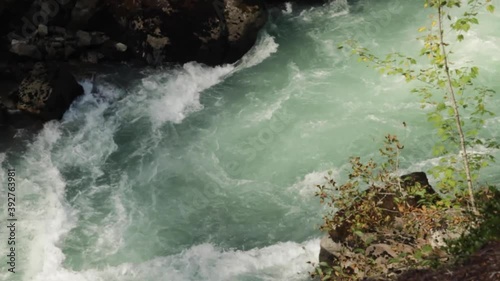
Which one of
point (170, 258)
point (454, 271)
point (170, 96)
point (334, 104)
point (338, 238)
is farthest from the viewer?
point (170, 96)

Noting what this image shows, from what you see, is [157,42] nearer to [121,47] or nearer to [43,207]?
[121,47]

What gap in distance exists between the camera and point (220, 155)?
13.0 meters

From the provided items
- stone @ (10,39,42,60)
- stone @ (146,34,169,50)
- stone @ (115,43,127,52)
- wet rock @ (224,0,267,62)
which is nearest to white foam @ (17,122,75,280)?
stone @ (10,39,42,60)

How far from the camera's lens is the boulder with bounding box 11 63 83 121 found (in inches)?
556

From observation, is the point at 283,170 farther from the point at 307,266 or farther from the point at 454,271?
the point at 454,271

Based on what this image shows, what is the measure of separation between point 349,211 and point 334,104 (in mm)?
6774

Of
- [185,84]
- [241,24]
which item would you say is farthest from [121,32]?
[241,24]

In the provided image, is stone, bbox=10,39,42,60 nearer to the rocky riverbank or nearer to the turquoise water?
the rocky riverbank

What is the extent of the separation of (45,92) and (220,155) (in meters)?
5.26

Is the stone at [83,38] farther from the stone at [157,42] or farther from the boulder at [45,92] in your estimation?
the stone at [157,42]

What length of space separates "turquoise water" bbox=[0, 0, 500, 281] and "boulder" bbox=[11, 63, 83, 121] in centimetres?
36

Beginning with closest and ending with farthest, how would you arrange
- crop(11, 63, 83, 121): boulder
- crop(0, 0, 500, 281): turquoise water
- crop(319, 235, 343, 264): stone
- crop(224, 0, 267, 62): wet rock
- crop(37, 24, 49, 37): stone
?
crop(319, 235, 343, 264): stone → crop(0, 0, 500, 281): turquoise water → crop(11, 63, 83, 121): boulder → crop(37, 24, 49, 37): stone → crop(224, 0, 267, 62): wet rock

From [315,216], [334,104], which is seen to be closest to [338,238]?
[315,216]

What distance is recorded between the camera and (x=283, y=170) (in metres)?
12.3
